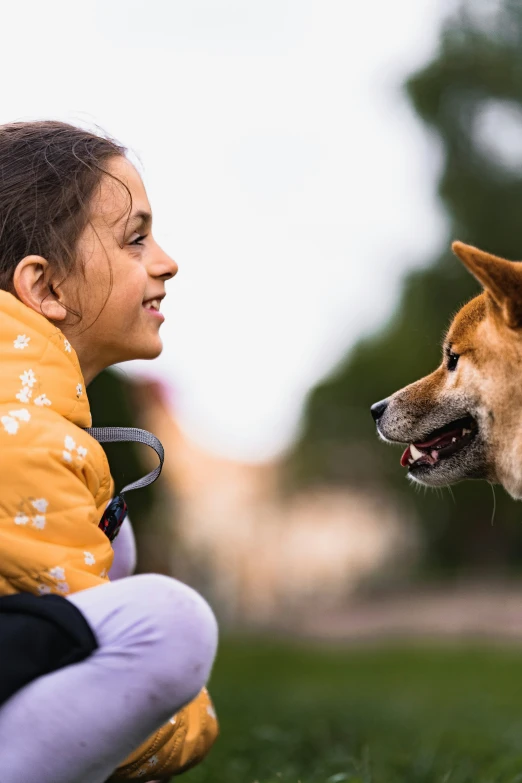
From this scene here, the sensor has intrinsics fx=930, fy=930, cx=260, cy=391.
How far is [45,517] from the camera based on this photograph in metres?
1.89

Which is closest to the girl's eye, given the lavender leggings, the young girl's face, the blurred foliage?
the young girl's face

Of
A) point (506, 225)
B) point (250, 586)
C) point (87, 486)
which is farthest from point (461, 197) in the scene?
point (87, 486)

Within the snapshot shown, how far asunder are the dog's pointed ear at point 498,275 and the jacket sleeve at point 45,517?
4.45 ft

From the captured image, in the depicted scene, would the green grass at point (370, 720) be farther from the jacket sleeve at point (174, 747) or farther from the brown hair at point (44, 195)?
the brown hair at point (44, 195)

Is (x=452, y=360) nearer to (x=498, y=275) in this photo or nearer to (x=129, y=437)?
(x=498, y=275)

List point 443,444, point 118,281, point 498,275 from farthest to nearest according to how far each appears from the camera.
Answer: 1. point 443,444
2. point 498,275
3. point 118,281

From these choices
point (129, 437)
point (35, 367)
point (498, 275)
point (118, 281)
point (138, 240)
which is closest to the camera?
point (35, 367)

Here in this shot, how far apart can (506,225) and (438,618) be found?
9.05m

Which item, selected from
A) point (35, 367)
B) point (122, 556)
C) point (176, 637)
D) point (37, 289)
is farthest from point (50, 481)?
point (122, 556)

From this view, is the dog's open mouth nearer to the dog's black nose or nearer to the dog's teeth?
the dog's teeth

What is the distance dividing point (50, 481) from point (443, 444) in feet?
5.43

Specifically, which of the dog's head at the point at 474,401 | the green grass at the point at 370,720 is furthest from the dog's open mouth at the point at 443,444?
the green grass at the point at 370,720

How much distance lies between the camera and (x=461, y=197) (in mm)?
22047

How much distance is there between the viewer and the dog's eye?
3162 millimetres
